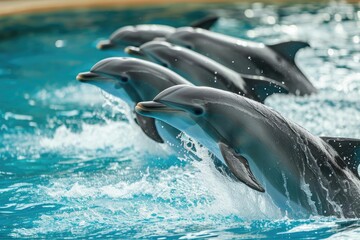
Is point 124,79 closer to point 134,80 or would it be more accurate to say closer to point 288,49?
point 134,80

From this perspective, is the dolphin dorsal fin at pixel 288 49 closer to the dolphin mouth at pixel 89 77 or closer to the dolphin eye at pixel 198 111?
the dolphin mouth at pixel 89 77

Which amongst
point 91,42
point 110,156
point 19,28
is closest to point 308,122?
point 110,156

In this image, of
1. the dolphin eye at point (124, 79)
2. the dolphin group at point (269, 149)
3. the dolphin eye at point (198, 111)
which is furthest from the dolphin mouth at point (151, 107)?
the dolphin eye at point (124, 79)

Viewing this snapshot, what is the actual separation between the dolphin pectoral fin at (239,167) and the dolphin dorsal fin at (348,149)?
28.1 inches

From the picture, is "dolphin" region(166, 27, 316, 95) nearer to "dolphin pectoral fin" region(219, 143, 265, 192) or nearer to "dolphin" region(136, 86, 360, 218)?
"dolphin" region(136, 86, 360, 218)

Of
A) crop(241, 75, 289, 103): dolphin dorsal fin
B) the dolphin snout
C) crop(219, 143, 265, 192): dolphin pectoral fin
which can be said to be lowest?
crop(219, 143, 265, 192): dolphin pectoral fin

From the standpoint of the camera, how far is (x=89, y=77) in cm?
862

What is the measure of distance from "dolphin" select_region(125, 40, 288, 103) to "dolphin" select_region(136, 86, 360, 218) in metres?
1.95

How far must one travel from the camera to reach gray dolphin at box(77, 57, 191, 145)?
8422 mm

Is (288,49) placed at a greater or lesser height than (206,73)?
greater

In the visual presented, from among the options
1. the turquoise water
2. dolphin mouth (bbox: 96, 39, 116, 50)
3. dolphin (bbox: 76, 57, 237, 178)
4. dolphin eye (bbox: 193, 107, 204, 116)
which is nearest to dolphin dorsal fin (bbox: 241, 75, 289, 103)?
dolphin (bbox: 76, 57, 237, 178)

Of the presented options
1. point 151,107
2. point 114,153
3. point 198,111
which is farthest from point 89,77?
point 198,111

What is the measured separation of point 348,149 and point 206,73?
116 inches

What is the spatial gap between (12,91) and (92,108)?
1810 millimetres
